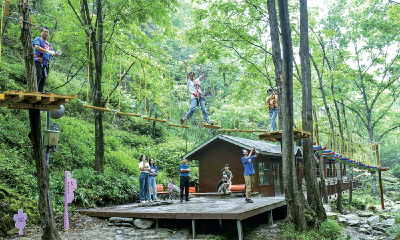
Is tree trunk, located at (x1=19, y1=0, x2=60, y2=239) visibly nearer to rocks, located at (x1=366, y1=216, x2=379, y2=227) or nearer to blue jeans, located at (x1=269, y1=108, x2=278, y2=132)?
blue jeans, located at (x1=269, y1=108, x2=278, y2=132)

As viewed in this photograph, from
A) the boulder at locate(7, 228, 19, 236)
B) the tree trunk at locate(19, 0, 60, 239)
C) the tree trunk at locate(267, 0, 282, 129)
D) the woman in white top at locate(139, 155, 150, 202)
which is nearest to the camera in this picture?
the tree trunk at locate(19, 0, 60, 239)

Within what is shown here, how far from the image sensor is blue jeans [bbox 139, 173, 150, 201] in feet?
37.4

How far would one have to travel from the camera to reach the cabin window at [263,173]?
19.3 meters

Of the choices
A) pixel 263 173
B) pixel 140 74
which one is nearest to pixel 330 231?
pixel 140 74

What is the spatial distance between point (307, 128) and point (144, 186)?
689cm

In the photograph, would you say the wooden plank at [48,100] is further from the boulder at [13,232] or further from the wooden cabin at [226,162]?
the wooden cabin at [226,162]

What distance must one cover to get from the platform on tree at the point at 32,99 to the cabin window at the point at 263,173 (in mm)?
15158

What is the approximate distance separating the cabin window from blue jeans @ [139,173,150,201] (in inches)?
369

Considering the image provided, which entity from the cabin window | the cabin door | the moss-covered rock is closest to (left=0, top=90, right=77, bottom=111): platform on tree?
the moss-covered rock

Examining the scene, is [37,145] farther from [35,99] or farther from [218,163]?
[218,163]

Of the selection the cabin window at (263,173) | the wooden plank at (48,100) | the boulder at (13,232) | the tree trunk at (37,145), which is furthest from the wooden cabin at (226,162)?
the wooden plank at (48,100)

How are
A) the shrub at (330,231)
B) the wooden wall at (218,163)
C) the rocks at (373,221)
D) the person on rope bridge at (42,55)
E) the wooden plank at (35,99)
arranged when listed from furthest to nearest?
the wooden wall at (218,163), the rocks at (373,221), the shrub at (330,231), the person on rope bridge at (42,55), the wooden plank at (35,99)

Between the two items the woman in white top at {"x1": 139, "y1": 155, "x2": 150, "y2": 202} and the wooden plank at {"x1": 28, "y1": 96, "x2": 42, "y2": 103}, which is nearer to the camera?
the wooden plank at {"x1": 28, "y1": 96, "x2": 42, "y2": 103}

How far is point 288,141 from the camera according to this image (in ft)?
31.2
